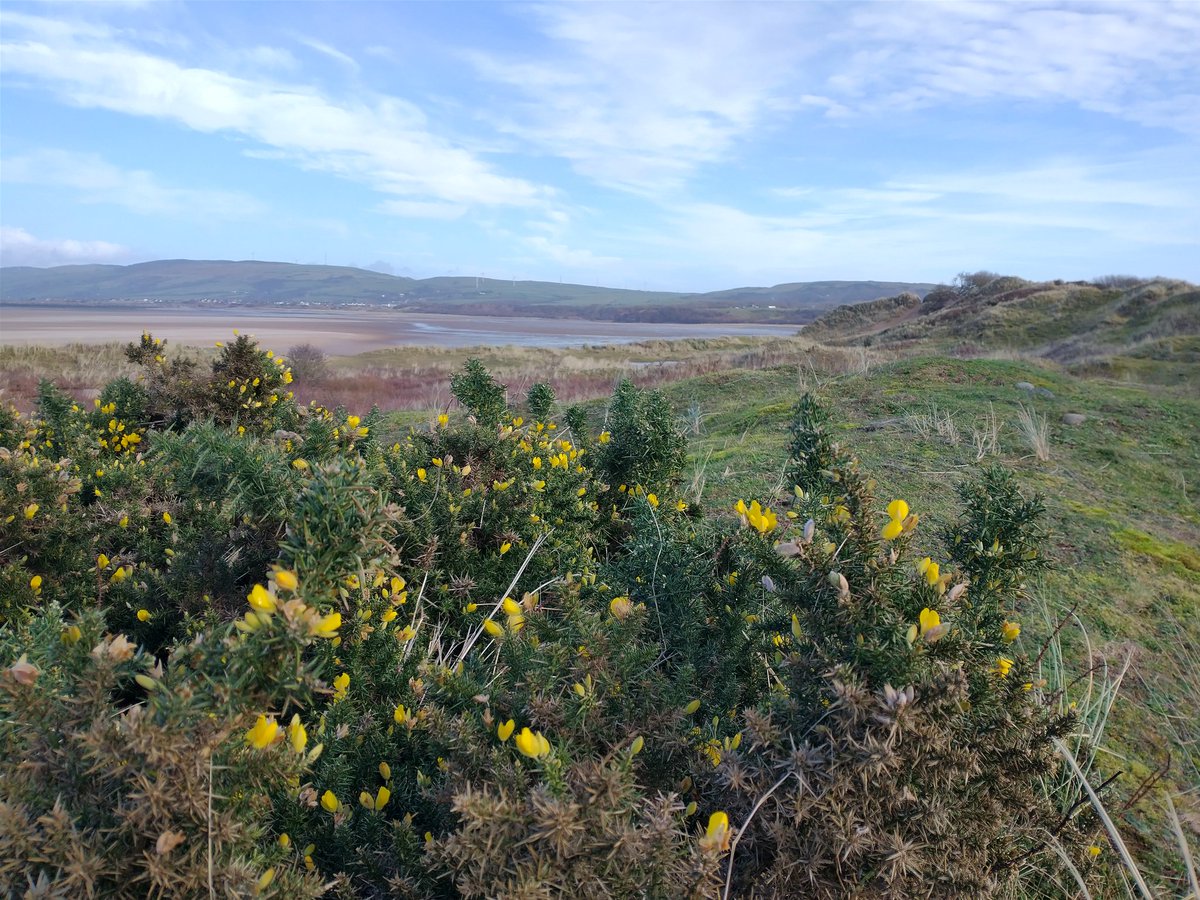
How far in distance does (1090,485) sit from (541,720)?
6.27 m

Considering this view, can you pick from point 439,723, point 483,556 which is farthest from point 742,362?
point 439,723

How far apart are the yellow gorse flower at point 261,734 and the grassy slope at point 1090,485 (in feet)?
8.06

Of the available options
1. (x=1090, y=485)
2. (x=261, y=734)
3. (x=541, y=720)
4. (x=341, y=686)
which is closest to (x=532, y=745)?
(x=541, y=720)

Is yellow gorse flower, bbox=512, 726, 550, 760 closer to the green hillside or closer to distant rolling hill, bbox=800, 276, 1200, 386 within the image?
the green hillside

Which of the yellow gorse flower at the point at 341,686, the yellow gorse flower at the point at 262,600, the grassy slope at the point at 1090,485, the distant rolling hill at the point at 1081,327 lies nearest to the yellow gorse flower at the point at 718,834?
the yellow gorse flower at the point at 262,600

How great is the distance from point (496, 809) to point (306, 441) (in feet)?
7.90

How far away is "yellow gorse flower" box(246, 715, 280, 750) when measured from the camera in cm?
135

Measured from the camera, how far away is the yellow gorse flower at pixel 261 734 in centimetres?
135

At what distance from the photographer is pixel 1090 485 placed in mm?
6109

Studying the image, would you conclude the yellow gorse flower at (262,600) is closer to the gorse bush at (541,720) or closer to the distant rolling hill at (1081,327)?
the gorse bush at (541,720)

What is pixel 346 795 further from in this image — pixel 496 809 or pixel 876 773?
pixel 876 773

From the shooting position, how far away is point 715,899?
1.48 metres

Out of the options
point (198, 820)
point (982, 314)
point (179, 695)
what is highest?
point (982, 314)

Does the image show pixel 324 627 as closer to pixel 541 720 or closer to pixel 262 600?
pixel 262 600
